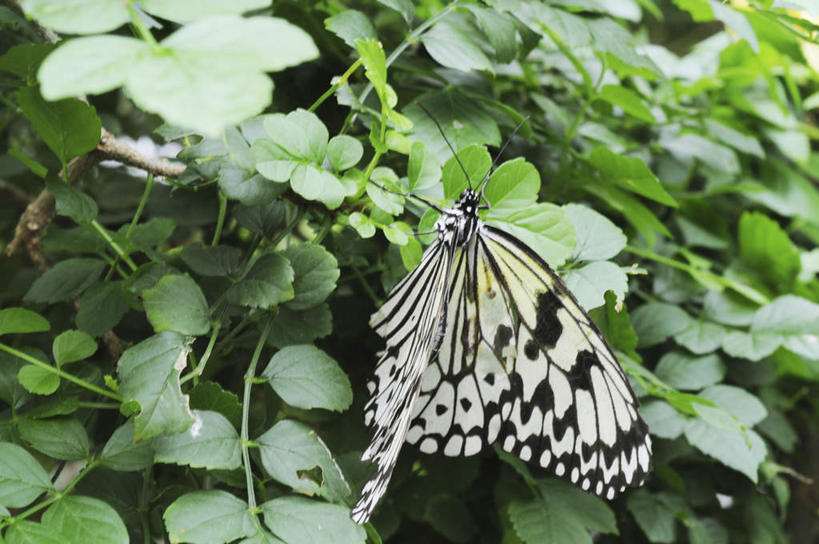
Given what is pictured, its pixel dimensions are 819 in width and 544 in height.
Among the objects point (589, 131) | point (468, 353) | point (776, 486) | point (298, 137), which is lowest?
point (776, 486)

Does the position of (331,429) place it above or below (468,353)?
below

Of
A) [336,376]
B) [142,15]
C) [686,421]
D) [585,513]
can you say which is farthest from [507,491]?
[142,15]

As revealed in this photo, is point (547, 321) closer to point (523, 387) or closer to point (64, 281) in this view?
point (523, 387)

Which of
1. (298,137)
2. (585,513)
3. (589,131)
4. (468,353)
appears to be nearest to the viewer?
(298,137)

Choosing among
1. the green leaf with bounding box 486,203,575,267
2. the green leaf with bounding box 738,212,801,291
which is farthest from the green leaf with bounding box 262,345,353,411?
the green leaf with bounding box 738,212,801,291

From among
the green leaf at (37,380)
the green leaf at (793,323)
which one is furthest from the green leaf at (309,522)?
the green leaf at (793,323)

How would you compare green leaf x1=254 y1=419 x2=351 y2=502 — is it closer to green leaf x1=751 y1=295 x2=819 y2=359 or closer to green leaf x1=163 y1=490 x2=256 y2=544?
green leaf x1=163 y1=490 x2=256 y2=544

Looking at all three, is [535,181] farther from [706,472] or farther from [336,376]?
[706,472]
